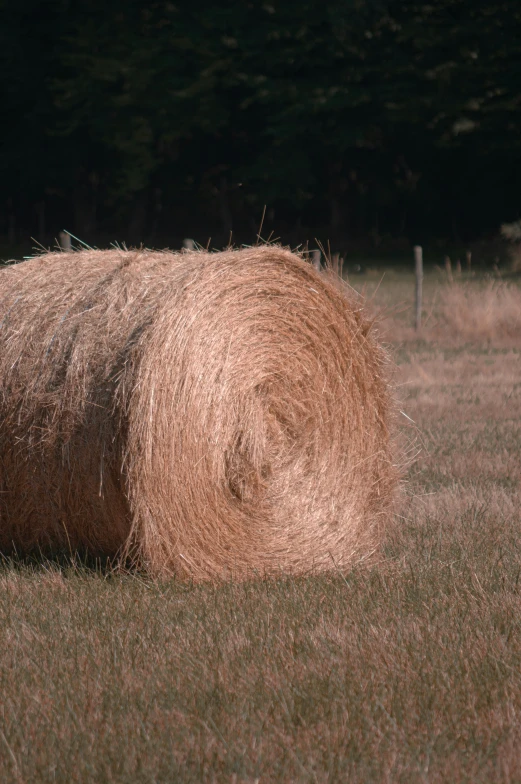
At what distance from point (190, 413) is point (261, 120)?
124 ft

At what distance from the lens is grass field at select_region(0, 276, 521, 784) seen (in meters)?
3.88

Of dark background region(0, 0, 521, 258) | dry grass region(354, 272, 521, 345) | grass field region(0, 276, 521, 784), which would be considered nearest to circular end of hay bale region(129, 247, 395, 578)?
grass field region(0, 276, 521, 784)

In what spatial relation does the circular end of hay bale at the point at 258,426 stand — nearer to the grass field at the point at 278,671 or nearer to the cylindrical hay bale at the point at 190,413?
the cylindrical hay bale at the point at 190,413

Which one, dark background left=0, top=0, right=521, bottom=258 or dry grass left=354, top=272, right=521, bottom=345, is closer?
dry grass left=354, top=272, right=521, bottom=345

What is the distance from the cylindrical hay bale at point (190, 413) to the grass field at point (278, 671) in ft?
1.02

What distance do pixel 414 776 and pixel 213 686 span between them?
39.6 inches

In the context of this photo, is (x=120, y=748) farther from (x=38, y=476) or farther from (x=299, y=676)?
(x=38, y=476)

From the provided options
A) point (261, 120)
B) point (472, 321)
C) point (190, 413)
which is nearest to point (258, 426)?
point (190, 413)

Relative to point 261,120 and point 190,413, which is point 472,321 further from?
point 261,120

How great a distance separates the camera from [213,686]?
4.48m

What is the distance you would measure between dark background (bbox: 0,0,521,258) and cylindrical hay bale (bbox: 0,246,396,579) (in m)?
33.2

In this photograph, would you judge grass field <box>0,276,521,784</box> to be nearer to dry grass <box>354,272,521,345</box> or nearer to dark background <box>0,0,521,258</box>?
dry grass <box>354,272,521,345</box>

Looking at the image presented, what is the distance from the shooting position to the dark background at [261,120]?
128 feet

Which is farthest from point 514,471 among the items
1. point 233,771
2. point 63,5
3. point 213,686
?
point 63,5
